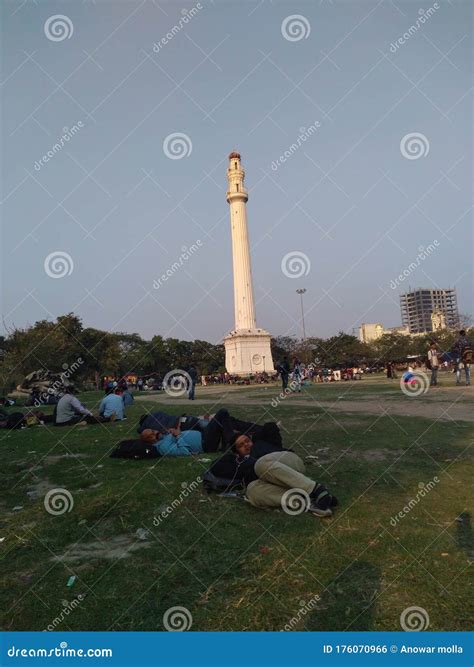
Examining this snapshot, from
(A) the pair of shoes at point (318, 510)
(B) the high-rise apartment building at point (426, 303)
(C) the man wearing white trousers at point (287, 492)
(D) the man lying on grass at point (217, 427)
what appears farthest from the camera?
(B) the high-rise apartment building at point (426, 303)

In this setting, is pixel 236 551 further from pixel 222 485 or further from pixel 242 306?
Result: pixel 242 306

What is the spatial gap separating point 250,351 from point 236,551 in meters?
47.3

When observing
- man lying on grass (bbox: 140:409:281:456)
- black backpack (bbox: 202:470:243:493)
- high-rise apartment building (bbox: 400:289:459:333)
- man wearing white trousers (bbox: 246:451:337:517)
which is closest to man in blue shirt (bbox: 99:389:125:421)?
man lying on grass (bbox: 140:409:281:456)

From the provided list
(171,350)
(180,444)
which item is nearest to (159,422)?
(180,444)

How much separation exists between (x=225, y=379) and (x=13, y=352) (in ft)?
70.9

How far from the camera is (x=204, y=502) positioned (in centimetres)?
523

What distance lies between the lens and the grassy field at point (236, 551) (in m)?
3.19

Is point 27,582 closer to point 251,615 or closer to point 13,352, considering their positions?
point 251,615

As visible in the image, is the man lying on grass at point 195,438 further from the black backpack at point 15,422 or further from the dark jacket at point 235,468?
the black backpack at point 15,422

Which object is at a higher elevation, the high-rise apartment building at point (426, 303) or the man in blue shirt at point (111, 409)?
the high-rise apartment building at point (426, 303)

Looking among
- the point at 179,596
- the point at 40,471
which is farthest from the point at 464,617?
the point at 40,471

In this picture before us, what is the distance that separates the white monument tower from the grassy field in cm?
4417

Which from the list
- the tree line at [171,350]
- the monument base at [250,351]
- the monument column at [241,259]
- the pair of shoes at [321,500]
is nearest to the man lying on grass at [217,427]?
the pair of shoes at [321,500]

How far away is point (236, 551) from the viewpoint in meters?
4.05
